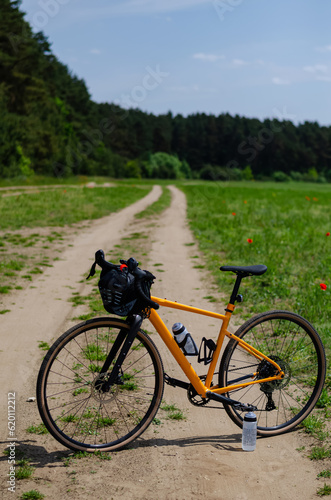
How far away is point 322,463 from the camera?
3.68 m

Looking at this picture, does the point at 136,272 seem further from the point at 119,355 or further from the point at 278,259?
the point at 278,259

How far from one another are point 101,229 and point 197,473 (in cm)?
1355

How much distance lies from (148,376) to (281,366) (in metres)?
1.19

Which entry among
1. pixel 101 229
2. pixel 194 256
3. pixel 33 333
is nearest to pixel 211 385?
pixel 33 333

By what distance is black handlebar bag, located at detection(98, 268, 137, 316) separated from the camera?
3516 millimetres

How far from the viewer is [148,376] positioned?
15.7 ft

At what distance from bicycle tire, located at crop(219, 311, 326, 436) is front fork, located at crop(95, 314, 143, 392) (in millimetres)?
697

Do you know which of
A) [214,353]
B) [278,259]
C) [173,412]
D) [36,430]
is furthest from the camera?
[278,259]

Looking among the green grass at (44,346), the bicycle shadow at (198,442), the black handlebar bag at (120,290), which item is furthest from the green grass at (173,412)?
the green grass at (44,346)

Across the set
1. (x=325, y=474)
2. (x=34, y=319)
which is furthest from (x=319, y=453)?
(x=34, y=319)

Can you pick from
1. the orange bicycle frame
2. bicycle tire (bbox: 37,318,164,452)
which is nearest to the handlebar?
the orange bicycle frame

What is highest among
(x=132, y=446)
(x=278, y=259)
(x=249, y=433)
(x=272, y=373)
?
(x=272, y=373)

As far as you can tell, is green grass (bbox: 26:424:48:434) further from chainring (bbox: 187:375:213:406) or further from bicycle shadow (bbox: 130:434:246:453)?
Answer: chainring (bbox: 187:375:213:406)

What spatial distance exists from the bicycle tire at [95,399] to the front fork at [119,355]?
0.04 meters
